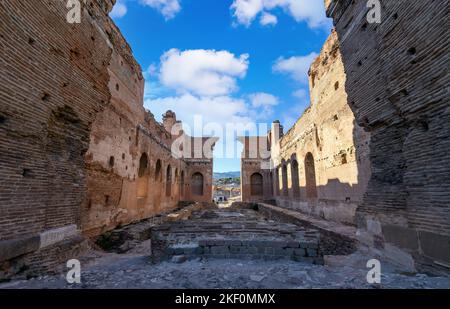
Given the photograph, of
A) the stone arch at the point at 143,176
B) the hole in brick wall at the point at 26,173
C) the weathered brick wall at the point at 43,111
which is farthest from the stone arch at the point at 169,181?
the hole in brick wall at the point at 26,173

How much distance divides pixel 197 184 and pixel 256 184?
641 centimetres

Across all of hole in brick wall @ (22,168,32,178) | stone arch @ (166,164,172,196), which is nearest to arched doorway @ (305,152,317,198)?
stone arch @ (166,164,172,196)

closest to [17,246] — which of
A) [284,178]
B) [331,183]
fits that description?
[331,183]

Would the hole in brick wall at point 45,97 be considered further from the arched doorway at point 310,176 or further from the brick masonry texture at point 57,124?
the arched doorway at point 310,176

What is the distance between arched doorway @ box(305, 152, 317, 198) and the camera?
1300 centimetres

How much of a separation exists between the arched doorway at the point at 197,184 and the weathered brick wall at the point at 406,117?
65.3 ft

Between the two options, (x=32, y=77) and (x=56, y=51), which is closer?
(x=32, y=77)

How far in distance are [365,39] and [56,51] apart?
22.1 feet

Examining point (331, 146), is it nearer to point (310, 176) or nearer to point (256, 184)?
point (310, 176)

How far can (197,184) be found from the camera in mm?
24453

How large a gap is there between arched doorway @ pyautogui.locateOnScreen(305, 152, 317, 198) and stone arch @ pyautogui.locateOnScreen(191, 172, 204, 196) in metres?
13.2

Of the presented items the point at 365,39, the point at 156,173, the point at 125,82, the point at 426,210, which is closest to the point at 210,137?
the point at 156,173
